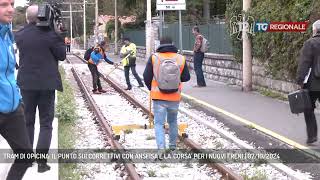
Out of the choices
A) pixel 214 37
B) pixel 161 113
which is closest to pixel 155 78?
pixel 161 113

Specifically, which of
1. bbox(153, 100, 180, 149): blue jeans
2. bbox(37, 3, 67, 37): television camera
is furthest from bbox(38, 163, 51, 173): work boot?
bbox(153, 100, 180, 149): blue jeans

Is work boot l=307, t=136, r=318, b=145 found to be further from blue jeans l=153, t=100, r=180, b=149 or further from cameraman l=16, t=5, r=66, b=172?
cameraman l=16, t=5, r=66, b=172

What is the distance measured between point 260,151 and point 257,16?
772cm

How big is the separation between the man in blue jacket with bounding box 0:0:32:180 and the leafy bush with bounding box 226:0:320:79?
8.33 m

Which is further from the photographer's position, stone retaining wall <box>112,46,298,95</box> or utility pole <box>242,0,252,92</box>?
utility pole <box>242,0,252,92</box>

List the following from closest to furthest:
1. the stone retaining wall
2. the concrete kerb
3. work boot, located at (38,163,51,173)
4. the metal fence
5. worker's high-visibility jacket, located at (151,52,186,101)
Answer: work boot, located at (38,163,51,173)
worker's high-visibility jacket, located at (151,52,186,101)
the concrete kerb
the stone retaining wall
the metal fence

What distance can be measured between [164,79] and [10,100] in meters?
3.55

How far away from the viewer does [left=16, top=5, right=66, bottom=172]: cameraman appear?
21.3 feet

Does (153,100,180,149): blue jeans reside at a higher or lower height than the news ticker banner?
higher

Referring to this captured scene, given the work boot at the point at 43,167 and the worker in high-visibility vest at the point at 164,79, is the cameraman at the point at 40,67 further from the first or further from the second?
the worker in high-visibility vest at the point at 164,79

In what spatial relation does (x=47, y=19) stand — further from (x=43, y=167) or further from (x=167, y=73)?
(x=167, y=73)

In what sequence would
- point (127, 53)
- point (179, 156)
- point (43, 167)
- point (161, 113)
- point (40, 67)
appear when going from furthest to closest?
point (127, 53)
point (179, 156)
point (161, 113)
point (43, 167)
point (40, 67)

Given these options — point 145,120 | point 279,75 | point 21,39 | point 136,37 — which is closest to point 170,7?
point 279,75

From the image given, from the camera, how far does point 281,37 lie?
46.1ft
